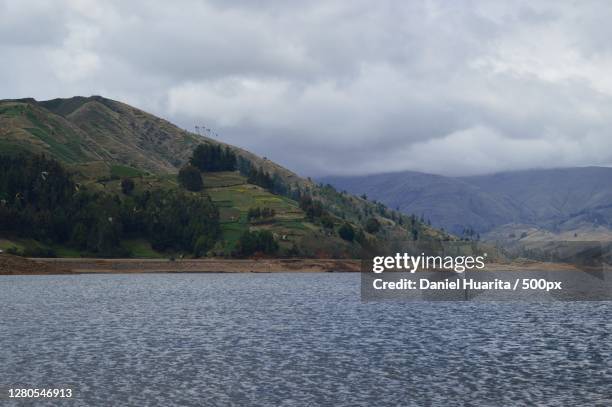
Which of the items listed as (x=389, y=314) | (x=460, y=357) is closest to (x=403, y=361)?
(x=460, y=357)

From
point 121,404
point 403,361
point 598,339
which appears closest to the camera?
point 121,404

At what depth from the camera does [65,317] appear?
10325 centimetres

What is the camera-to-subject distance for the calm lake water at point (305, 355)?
5169 cm

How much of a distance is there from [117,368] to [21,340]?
20.8m

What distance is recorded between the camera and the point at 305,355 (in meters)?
68.7

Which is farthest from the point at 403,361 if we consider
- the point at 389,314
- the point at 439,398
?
the point at 389,314

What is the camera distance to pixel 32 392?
50.6 metres

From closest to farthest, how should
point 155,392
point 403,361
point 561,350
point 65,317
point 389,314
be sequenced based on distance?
point 155,392
point 403,361
point 561,350
point 65,317
point 389,314

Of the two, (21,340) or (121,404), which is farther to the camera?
(21,340)

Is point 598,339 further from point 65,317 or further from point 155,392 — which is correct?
point 65,317

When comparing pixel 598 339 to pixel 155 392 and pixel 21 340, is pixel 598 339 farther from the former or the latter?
pixel 21 340

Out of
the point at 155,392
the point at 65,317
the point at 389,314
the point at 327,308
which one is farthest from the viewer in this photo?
the point at 327,308

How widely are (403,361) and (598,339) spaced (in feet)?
102

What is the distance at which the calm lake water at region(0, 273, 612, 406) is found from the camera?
170 ft
